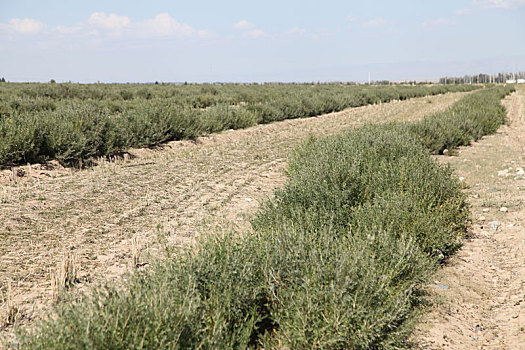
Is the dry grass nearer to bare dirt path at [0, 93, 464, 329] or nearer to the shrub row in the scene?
bare dirt path at [0, 93, 464, 329]

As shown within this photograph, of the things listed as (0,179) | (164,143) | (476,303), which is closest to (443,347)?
(476,303)

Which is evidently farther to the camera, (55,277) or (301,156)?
(301,156)

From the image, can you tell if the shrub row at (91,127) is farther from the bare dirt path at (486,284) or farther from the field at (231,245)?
the bare dirt path at (486,284)

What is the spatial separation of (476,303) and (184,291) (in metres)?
2.89

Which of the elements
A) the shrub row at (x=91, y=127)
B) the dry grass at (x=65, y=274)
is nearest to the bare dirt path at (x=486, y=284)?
the dry grass at (x=65, y=274)

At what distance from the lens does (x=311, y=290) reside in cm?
312

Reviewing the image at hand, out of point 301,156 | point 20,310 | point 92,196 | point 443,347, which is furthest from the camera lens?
point 301,156

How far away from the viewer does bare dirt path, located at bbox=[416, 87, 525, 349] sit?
11.9 ft

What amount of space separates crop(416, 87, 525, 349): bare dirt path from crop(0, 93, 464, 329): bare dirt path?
2299 millimetres

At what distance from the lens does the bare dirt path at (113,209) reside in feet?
15.1

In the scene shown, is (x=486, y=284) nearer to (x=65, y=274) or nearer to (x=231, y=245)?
(x=231, y=245)

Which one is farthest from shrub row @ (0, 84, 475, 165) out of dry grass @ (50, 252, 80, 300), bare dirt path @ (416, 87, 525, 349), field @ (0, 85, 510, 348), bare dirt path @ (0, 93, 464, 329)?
bare dirt path @ (416, 87, 525, 349)

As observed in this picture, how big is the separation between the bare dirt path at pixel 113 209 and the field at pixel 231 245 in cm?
3

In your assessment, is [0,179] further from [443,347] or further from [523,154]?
[523,154]
